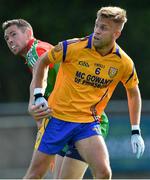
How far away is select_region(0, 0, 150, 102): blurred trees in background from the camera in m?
18.3

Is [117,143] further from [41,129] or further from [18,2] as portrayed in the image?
[18,2]

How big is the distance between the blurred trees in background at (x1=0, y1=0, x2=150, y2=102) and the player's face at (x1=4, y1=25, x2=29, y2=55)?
9.27 meters

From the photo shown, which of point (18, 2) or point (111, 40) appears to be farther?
point (18, 2)

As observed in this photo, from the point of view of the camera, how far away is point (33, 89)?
7691 mm

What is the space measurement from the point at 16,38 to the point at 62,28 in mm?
11336

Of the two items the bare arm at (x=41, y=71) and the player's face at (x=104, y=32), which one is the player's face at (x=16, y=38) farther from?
the player's face at (x=104, y=32)

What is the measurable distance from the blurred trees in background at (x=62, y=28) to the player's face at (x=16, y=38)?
9271 millimetres

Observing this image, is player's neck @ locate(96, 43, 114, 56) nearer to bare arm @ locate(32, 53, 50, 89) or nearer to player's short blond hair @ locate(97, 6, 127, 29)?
player's short blond hair @ locate(97, 6, 127, 29)

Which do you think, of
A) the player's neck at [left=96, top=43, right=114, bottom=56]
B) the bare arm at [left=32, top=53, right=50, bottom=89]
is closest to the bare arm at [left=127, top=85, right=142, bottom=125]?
the player's neck at [left=96, top=43, right=114, bottom=56]

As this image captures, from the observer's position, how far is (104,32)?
7453 millimetres

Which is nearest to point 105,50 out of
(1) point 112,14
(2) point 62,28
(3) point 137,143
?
(1) point 112,14

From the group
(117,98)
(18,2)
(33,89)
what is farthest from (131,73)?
(18,2)

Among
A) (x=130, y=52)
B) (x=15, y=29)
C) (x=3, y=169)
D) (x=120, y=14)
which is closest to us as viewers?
(x=120, y=14)

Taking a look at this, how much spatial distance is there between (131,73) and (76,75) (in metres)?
0.50
